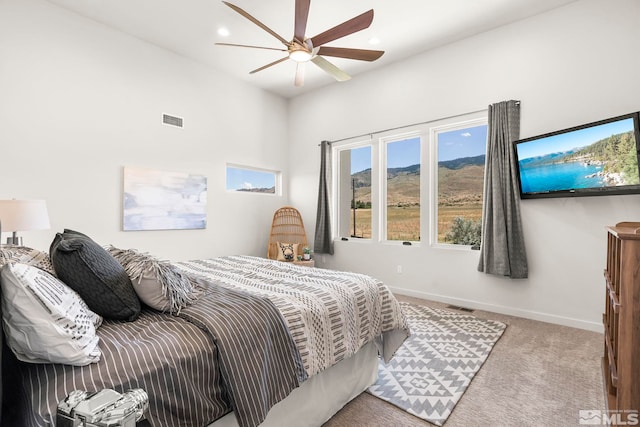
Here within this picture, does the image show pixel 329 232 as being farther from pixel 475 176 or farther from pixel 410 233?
pixel 475 176

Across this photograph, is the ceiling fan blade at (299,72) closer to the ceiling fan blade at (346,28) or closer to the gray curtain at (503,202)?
the ceiling fan blade at (346,28)

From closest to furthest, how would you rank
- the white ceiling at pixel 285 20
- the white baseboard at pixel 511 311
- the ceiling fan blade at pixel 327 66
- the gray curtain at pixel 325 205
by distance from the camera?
the ceiling fan blade at pixel 327 66, the white baseboard at pixel 511 311, the white ceiling at pixel 285 20, the gray curtain at pixel 325 205

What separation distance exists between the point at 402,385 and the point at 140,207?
137 inches

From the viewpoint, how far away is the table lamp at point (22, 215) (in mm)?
2348

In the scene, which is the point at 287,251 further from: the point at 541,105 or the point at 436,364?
the point at 541,105

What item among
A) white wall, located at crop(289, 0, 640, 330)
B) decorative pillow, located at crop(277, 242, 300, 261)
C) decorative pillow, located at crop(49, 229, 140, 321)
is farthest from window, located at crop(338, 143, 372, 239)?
decorative pillow, located at crop(49, 229, 140, 321)

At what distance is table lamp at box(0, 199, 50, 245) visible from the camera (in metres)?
2.35

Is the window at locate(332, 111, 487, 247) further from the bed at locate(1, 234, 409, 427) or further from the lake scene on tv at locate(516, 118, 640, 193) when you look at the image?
the bed at locate(1, 234, 409, 427)

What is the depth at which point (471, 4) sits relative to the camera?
→ 328 centimetres

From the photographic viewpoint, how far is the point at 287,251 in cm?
496

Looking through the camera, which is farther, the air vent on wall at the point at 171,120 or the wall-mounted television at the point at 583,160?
the air vent on wall at the point at 171,120

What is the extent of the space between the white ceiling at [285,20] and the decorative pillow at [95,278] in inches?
117

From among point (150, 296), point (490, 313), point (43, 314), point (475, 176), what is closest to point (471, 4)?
point (475, 176)

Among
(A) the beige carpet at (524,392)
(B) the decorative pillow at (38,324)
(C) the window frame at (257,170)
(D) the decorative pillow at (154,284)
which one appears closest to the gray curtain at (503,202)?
(A) the beige carpet at (524,392)
